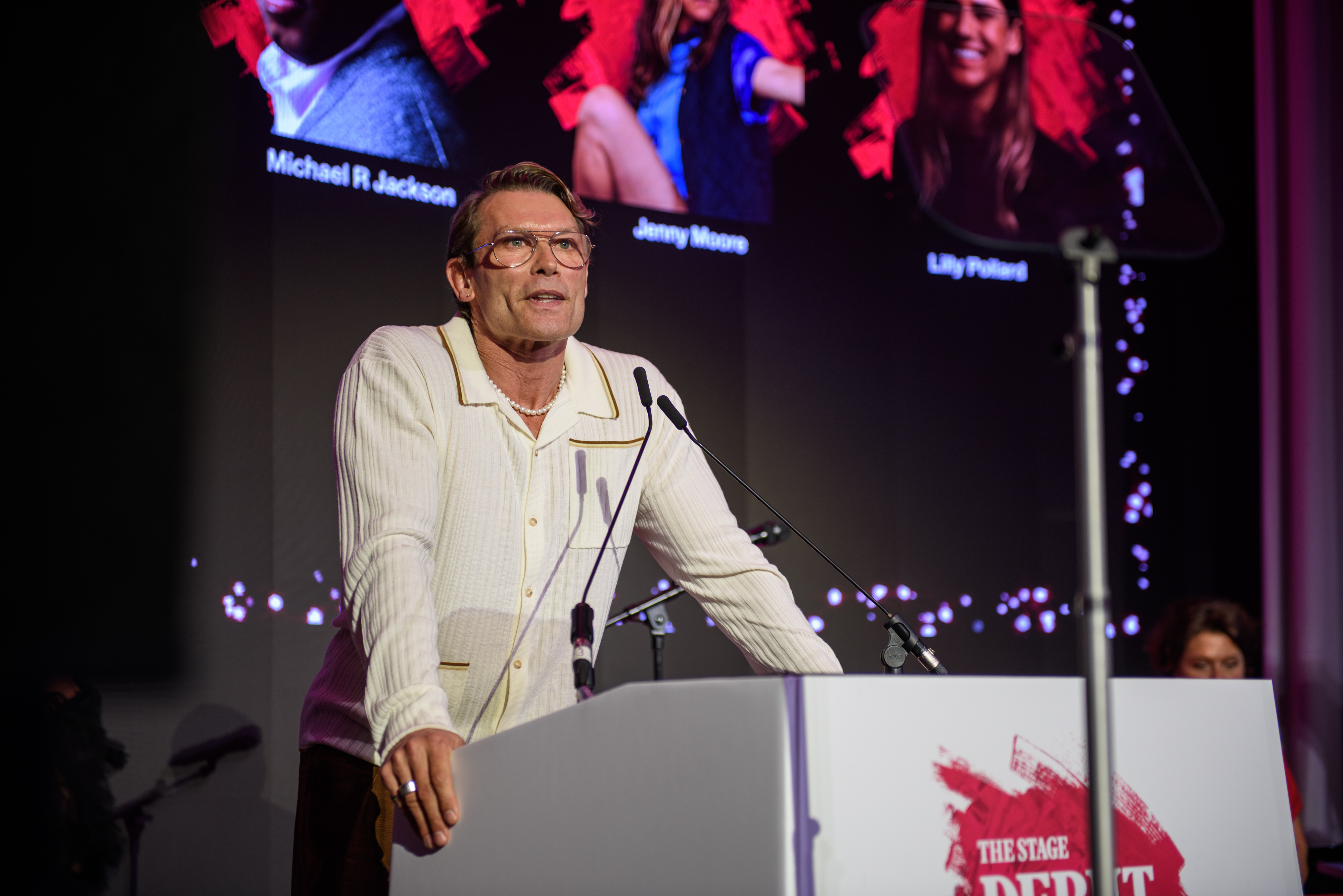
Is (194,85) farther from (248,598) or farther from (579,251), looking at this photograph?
(579,251)

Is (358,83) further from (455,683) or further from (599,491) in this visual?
(455,683)

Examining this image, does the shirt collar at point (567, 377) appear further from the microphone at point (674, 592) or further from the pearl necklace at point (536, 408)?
the microphone at point (674, 592)

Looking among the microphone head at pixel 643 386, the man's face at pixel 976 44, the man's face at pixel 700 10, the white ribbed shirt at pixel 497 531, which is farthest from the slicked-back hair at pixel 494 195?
the man's face at pixel 700 10

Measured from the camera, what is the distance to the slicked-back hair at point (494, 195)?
6.10ft

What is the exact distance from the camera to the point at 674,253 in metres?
3.65

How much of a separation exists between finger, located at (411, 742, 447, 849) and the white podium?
24 mm

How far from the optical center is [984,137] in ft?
9.67

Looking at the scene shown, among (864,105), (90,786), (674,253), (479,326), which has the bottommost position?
(90,786)

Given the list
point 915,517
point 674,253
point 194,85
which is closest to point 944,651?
point 915,517

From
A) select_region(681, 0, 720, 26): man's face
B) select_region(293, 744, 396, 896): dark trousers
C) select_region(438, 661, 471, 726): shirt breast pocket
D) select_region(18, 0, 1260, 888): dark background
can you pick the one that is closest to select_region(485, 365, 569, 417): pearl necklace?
select_region(438, 661, 471, 726): shirt breast pocket

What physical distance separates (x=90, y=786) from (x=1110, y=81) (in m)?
3.28

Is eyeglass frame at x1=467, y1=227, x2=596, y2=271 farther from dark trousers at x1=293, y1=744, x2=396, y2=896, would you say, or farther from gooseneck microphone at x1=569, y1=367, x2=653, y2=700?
dark trousers at x1=293, y1=744, x2=396, y2=896

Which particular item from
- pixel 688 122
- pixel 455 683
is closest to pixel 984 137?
pixel 688 122

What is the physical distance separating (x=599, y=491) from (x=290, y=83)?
6.20 feet
